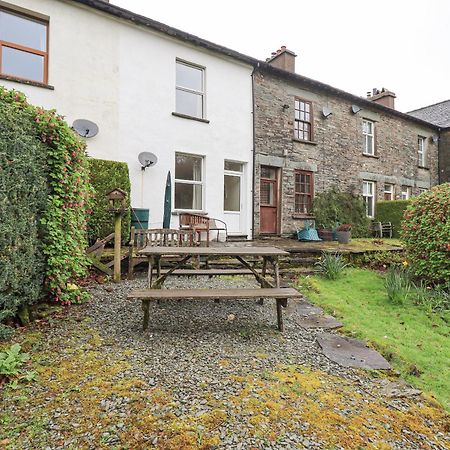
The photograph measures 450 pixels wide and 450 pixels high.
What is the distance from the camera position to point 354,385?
7.99 ft

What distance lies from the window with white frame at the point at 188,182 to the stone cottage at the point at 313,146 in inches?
77.2

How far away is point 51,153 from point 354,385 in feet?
12.4

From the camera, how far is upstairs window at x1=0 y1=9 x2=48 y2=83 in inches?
273

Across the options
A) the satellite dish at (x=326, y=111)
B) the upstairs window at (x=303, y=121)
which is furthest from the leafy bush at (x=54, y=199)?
the satellite dish at (x=326, y=111)

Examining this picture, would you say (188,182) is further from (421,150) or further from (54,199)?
(421,150)

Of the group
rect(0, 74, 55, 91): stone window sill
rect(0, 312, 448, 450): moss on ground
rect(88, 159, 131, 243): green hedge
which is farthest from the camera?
rect(88, 159, 131, 243): green hedge

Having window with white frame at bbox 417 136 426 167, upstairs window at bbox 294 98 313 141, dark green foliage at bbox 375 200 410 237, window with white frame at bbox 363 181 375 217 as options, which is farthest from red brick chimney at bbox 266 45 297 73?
window with white frame at bbox 417 136 426 167

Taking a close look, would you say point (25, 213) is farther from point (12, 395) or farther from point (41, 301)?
point (12, 395)

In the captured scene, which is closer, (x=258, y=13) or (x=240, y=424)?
(x=240, y=424)

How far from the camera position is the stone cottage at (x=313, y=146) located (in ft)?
35.3

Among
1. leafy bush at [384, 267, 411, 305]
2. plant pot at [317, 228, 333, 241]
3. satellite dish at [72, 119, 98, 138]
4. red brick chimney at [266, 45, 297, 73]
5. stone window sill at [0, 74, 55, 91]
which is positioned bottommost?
leafy bush at [384, 267, 411, 305]

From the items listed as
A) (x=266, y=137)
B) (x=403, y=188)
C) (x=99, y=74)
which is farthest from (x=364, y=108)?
(x=99, y=74)

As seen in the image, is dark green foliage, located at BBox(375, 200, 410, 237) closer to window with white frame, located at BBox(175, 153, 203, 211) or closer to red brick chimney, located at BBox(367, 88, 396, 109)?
red brick chimney, located at BBox(367, 88, 396, 109)

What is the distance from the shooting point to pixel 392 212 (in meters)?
13.3
